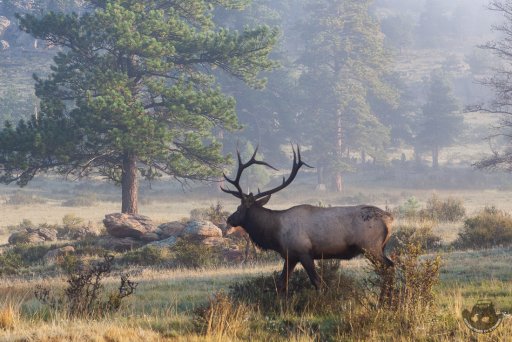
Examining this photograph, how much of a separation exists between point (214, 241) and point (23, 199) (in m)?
35.7

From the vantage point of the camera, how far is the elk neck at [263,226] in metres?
9.61

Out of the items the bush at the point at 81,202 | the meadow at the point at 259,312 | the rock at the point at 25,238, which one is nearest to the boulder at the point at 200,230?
the meadow at the point at 259,312

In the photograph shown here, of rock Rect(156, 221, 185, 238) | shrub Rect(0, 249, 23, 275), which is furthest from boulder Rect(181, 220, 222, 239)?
shrub Rect(0, 249, 23, 275)

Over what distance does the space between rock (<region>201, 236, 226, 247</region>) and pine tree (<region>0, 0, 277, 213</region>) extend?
6.08 meters

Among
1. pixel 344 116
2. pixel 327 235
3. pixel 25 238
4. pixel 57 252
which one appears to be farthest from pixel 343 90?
pixel 327 235

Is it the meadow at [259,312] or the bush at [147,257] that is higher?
the meadow at [259,312]

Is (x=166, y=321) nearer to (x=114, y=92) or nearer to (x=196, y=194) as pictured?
(x=114, y=92)

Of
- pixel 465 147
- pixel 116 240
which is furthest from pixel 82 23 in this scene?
pixel 465 147

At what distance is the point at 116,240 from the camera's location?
22.5 meters

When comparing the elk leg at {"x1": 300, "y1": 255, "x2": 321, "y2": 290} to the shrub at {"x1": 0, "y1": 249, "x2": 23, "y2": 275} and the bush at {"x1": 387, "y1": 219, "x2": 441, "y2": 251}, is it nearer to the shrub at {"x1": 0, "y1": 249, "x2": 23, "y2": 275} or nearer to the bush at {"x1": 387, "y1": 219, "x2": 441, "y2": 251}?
the bush at {"x1": 387, "y1": 219, "x2": 441, "y2": 251}

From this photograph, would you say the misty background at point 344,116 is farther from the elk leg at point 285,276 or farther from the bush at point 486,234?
the elk leg at point 285,276

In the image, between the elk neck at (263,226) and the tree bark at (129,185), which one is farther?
the tree bark at (129,185)

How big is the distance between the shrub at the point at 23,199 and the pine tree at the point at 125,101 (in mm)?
24458

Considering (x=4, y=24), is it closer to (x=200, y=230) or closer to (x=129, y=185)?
(x=129, y=185)
